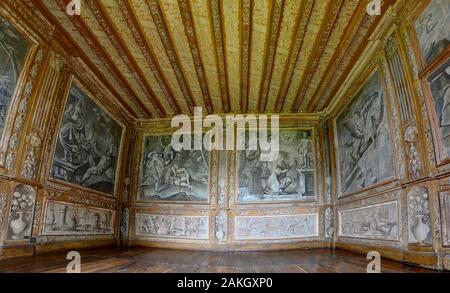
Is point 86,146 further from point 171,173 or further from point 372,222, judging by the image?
point 372,222

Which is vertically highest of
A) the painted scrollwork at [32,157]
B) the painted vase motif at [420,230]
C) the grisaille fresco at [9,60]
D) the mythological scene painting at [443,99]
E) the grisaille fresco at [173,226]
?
the grisaille fresco at [9,60]

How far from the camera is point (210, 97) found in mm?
8773

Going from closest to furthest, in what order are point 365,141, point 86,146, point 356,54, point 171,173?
point 356,54 → point 365,141 → point 86,146 → point 171,173

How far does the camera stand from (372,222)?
6.48 meters

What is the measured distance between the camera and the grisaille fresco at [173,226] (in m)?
9.26

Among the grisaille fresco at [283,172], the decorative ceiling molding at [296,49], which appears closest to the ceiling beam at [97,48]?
the grisaille fresco at [283,172]

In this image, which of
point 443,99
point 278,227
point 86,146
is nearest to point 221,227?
point 278,227

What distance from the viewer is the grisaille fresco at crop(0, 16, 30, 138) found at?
16.2 feet

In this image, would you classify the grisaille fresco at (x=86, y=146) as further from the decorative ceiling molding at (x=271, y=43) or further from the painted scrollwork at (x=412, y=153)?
the painted scrollwork at (x=412, y=153)

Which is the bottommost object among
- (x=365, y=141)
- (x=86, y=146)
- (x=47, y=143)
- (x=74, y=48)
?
(x=47, y=143)

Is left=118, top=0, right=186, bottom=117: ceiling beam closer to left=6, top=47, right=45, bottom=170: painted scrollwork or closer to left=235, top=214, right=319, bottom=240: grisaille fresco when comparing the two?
left=6, top=47, right=45, bottom=170: painted scrollwork

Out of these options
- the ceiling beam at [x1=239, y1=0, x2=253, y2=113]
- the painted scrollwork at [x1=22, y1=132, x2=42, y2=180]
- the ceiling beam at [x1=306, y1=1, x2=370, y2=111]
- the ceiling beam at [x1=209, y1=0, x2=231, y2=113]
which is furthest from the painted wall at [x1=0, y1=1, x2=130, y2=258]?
the ceiling beam at [x1=306, y1=1, x2=370, y2=111]

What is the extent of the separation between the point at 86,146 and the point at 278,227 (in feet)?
19.3

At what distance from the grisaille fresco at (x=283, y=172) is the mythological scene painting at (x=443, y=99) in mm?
5169
